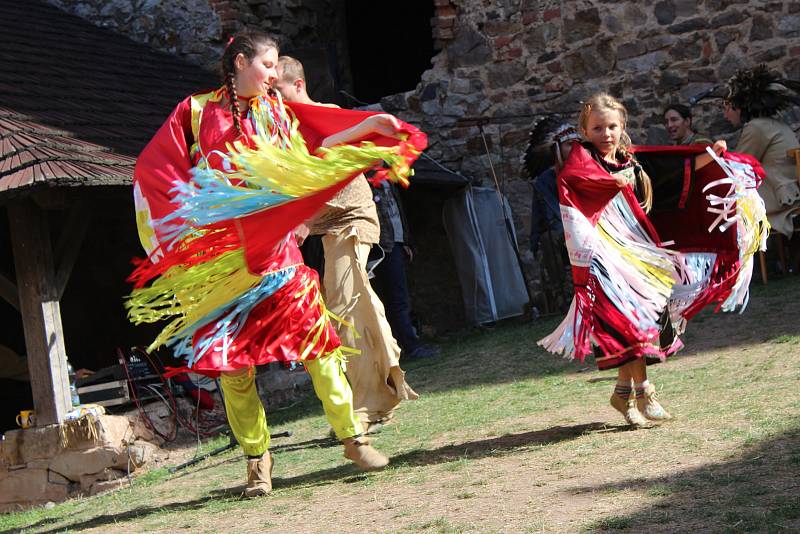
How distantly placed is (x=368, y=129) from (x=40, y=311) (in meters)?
3.50

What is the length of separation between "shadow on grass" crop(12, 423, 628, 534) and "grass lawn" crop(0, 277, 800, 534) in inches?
0.6

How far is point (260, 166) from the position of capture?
4387 millimetres

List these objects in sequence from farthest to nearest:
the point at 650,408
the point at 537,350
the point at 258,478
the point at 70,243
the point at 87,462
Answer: the point at 537,350 < the point at 70,243 < the point at 87,462 < the point at 650,408 < the point at 258,478

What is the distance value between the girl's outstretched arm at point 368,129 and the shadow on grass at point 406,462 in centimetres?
142

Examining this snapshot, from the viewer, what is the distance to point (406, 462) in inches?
191

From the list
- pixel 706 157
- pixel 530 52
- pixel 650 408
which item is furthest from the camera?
pixel 530 52

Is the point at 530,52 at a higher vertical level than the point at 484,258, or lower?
higher

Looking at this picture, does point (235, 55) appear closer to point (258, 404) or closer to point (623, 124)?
point (258, 404)

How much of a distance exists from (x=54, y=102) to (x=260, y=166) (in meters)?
4.80

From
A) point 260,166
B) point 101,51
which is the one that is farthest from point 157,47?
point 260,166

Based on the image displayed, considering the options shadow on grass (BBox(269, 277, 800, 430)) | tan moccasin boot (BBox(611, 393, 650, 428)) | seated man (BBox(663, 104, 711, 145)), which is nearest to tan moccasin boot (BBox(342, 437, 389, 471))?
tan moccasin boot (BBox(611, 393, 650, 428))

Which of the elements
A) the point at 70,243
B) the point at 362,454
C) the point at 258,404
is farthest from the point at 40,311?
the point at 362,454

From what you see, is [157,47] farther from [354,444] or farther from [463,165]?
[354,444]

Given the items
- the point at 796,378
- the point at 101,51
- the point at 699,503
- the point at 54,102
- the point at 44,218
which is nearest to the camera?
the point at 699,503
